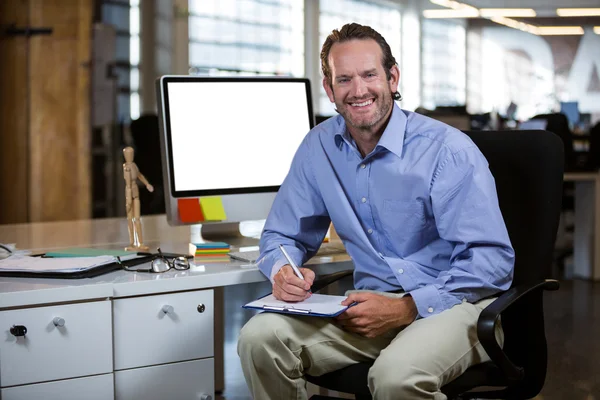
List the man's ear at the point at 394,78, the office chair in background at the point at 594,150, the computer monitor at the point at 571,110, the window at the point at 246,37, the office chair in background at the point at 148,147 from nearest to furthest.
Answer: the man's ear at the point at 394,78, the office chair in background at the point at 148,147, the office chair in background at the point at 594,150, the computer monitor at the point at 571,110, the window at the point at 246,37

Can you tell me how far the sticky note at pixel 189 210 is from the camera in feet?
8.25

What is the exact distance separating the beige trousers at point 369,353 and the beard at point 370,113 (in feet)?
1.65

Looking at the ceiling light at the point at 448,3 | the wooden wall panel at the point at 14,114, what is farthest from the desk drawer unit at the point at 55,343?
the ceiling light at the point at 448,3

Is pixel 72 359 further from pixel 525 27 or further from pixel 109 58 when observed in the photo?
pixel 525 27

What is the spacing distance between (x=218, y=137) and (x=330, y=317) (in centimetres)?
96

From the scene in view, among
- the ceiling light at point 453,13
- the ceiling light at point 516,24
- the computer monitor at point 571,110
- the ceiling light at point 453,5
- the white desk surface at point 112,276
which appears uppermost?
the ceiling light at point 453,5

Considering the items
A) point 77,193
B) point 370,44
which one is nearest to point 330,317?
point 370,44

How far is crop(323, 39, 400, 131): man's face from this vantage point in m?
2.06

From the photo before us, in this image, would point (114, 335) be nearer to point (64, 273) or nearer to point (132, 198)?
point (64, 273)

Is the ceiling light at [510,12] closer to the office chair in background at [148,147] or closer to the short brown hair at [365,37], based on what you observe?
the office chair in background at [148,147]

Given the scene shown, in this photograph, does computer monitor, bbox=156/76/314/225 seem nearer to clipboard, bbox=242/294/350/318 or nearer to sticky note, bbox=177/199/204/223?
sticky note, bbox=177/199/204/223

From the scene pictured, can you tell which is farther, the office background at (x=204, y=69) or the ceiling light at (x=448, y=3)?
the ceiling light at (x=448, y=3)

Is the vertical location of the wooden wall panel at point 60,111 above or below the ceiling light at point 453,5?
below


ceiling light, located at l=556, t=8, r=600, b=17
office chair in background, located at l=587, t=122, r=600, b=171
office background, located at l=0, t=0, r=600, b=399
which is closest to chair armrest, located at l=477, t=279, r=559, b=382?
office background, located at l=0, t=0, r=600, b=399
